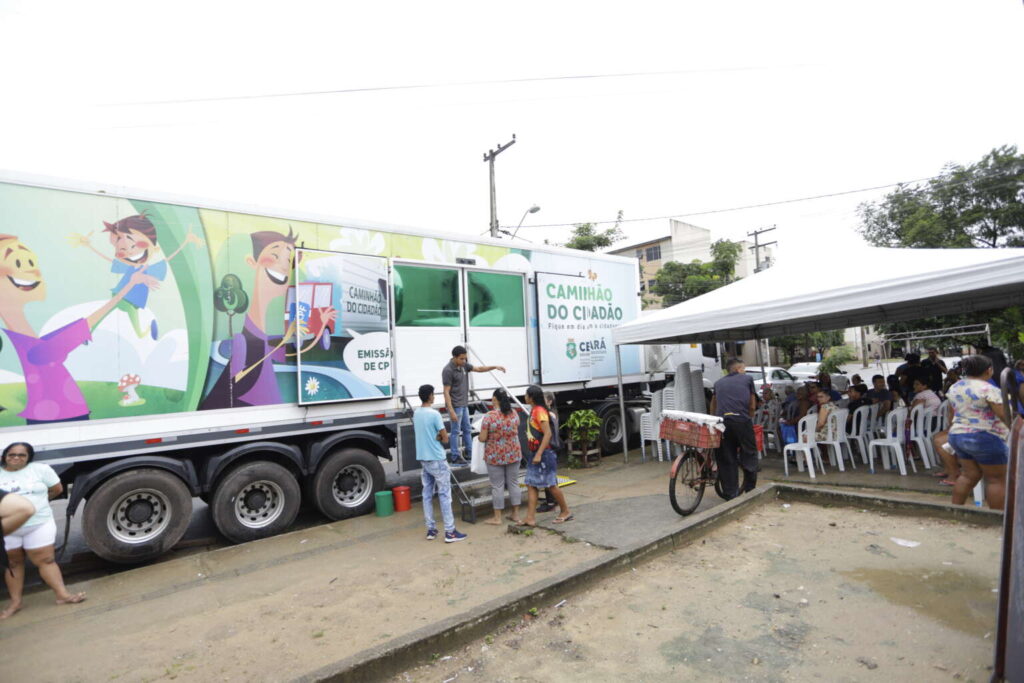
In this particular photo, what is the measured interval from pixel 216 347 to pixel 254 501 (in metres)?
1.70

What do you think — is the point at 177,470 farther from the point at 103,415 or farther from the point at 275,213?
the point at 275,213

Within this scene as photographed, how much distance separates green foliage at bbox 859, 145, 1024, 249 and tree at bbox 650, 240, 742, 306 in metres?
6.81

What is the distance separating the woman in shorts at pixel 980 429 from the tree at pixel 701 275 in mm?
19830

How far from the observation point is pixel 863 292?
5770 millimetres

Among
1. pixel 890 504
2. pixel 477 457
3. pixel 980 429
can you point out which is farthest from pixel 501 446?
pixel 980 429

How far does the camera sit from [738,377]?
5949 mm

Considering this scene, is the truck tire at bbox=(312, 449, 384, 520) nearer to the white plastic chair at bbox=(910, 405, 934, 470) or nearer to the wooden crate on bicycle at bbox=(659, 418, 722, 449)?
the wooden crate on bicycle at bbox=(659, 418, 722, 449)

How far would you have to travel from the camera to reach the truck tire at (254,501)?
5.43 metres

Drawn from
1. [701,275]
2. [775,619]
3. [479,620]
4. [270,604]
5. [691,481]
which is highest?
[701,275]

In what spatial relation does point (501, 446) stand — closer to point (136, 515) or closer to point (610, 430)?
point (136, 515)

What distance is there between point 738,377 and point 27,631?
21.8 ft

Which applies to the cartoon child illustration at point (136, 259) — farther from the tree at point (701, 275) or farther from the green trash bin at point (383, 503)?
the tree at point (701, 275)

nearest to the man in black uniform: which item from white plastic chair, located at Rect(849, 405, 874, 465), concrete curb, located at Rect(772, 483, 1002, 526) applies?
concrete curb, located at Rect(772, 483, 1002, 526)

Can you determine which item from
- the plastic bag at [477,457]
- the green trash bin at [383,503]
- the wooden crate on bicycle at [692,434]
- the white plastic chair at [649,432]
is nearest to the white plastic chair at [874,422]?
the white plastic chair at [649,432]
